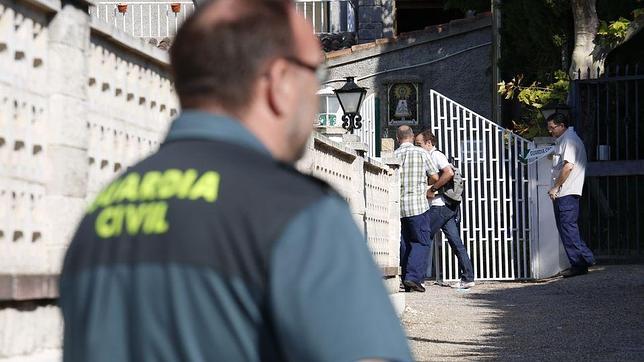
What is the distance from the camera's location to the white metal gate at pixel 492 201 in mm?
17312

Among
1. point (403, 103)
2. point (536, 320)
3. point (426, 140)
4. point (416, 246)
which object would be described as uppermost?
point (403, 103)

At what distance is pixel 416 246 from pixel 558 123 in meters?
2.15

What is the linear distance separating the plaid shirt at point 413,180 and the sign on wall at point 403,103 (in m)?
8.92

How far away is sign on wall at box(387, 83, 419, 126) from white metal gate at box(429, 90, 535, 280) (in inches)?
257

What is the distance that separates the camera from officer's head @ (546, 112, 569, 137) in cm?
1583

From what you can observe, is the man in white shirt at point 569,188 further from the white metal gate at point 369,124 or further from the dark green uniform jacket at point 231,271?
the dark green uniform jacket at point 231,271

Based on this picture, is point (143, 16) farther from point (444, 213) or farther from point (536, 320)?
point (536, 320)

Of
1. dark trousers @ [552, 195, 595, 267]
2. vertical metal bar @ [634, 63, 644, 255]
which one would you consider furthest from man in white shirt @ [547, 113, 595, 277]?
vertical metal bar @ [634, 63, 644, 255]

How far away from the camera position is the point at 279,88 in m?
2.13

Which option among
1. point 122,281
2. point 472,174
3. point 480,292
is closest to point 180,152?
point 122,281

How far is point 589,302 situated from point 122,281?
11.9m

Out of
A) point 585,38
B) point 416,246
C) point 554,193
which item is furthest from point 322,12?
point 416,246

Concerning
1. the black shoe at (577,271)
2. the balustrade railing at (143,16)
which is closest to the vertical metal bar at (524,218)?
the black shoe at (577,271)

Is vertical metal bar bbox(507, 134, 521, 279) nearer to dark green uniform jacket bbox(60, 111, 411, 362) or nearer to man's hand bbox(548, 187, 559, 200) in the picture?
man's hand bbox(548, 187, 559, 200)
